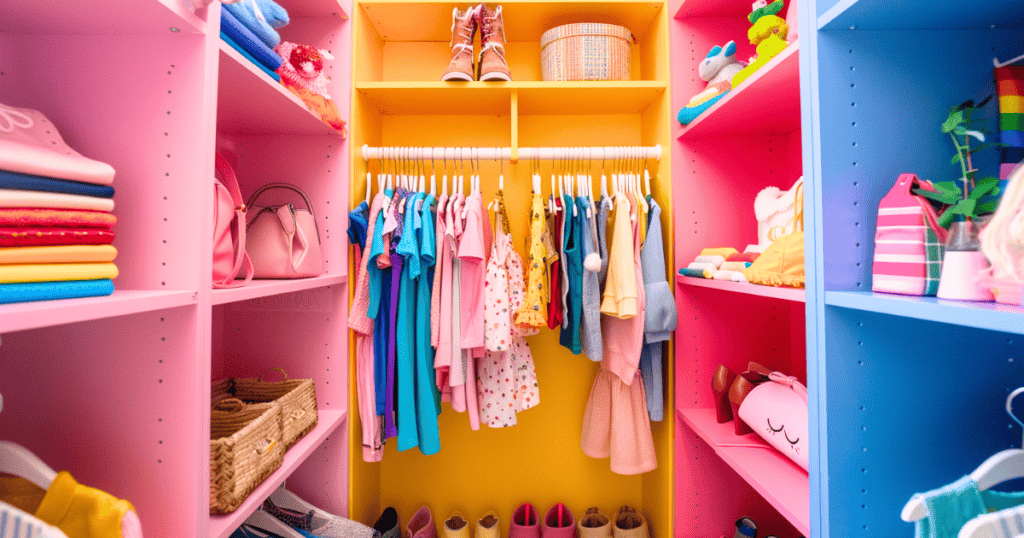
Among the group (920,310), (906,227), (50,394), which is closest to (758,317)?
(906,227)

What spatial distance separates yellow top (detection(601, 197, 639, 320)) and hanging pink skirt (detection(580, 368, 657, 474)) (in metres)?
0.37

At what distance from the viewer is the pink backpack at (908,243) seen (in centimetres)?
73

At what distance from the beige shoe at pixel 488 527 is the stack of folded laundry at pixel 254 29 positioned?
175 cm

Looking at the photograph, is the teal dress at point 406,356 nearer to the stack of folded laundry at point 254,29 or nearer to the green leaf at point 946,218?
the stack of folded laundry at point 254,29

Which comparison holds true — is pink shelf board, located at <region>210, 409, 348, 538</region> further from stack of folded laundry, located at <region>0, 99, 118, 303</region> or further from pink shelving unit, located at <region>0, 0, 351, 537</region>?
stack of folded laundry, located at <region>0, 99, 118, 303</region>

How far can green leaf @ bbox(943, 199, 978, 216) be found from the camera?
70 centimetres

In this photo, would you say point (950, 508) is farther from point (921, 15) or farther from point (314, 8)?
point (314, 8)

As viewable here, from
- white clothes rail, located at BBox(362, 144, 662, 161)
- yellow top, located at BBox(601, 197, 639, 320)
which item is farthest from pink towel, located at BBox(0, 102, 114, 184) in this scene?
yellow top, located at BBox(601, 197, 639, 320)

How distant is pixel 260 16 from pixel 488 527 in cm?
194

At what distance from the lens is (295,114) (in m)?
1.35

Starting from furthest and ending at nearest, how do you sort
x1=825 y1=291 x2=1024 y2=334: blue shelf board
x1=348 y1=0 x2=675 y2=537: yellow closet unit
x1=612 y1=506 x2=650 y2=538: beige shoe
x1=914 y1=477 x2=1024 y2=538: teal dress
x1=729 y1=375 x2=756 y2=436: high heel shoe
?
x1=348 y1=0 x2=675 y2=537: yellow closet unit → x1=612 y1=506 x2=650 y2=538: beige shoe → x1=729 y1=375 x2=756 y2=436: high heel shoe → x1=914 y1=477 x2=1024 y2=538: teal dress → x1=825 y1=291 x2=1024 y2=334: blue shelf board

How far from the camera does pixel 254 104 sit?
127 centimetres

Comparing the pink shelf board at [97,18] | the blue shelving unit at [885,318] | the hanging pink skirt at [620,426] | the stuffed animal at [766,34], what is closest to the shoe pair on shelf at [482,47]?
the stuffed animal at [766,34]

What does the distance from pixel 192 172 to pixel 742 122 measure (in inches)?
61.5
